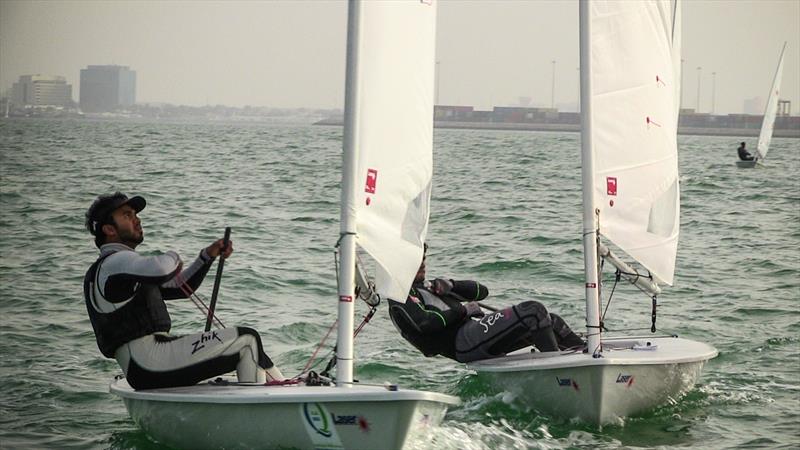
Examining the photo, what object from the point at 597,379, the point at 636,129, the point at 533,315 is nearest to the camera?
the point at 597,379

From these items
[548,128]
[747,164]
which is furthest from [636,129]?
[548,128]

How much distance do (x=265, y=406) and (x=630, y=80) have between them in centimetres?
372

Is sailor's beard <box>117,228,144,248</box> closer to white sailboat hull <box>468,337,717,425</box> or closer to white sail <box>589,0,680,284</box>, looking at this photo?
white sailboat hull <box>468,337,717,425</box>

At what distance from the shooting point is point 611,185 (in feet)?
27.5

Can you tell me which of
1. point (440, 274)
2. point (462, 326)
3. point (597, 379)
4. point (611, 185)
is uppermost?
point (611, 185)

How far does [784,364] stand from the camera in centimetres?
1034

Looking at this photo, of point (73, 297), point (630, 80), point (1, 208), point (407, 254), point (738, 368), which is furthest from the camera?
point (1, 208)

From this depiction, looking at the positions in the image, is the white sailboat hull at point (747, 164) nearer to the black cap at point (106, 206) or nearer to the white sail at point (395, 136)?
the white sail at point (395, 136)

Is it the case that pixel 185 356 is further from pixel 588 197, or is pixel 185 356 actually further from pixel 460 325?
pixel 588 197

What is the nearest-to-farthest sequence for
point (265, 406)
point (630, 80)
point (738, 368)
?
point (265, 406) → point (630, 80) → point (738, 368)

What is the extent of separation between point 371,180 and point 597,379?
206 centimetres

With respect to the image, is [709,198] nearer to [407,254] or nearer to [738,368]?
[738,368]

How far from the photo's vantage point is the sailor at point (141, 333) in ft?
21.7

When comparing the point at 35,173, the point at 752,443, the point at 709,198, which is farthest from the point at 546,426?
the point at 35,173
